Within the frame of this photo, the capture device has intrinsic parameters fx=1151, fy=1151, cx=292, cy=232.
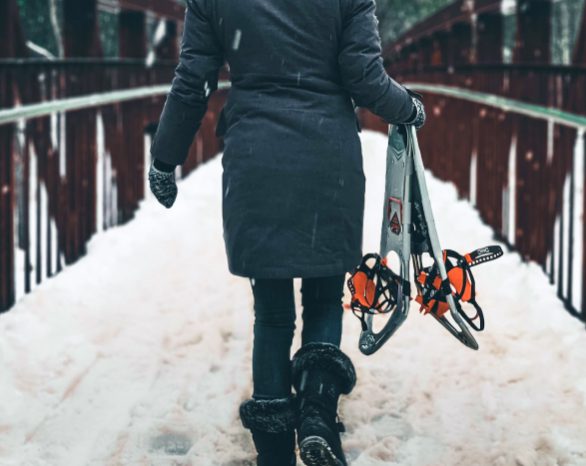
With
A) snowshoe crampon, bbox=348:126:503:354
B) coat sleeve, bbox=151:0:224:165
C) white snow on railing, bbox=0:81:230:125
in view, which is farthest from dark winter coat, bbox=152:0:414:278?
white snow on railing, bbox=0:81:230:125

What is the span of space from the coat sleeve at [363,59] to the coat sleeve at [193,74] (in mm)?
400

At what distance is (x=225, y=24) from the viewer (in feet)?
11.4

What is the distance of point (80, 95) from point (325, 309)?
4065mm

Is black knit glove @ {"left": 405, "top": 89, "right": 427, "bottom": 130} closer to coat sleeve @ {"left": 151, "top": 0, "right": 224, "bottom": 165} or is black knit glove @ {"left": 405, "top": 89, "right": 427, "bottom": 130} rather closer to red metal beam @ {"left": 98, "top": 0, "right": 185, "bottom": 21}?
coat sleeve @ {"left": 151, "top": 0, "right": 224, "bottom": 165}

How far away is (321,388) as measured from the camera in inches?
145

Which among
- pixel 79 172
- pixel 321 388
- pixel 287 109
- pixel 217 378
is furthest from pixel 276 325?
pixel 79 172

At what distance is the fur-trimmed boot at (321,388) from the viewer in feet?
11.5

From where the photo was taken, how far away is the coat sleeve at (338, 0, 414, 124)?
342cm

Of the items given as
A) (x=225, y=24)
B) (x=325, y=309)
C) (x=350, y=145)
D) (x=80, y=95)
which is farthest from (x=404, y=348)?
(x=80, y=95)

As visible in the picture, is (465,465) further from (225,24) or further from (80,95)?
(80,95)

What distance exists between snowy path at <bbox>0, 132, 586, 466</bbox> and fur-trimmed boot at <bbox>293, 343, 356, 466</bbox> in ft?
1.20

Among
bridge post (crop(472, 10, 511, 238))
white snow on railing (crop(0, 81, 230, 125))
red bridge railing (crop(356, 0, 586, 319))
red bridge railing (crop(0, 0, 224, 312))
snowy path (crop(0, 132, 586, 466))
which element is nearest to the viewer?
snowy path (crop(0, 132, 586, 466))

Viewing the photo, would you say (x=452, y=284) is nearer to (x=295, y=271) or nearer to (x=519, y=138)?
(x=295, y=271)

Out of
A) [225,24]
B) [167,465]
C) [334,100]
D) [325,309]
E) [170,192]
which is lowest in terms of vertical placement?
[167,465]
